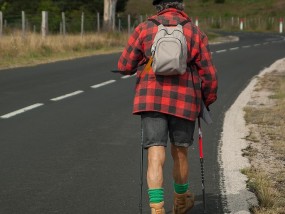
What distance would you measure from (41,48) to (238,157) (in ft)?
62.7

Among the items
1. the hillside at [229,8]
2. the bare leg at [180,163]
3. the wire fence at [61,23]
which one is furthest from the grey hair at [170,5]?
the hillside at [229,8]

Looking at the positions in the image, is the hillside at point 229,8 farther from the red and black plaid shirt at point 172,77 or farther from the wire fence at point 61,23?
the red and black plaid shirt at point 172,77

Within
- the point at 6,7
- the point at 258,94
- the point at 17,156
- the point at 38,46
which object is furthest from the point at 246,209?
the point at 6,7

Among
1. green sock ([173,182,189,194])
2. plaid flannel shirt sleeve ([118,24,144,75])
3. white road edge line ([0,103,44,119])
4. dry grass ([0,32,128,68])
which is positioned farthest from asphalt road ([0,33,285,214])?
dry grass ([0,32,128,68])

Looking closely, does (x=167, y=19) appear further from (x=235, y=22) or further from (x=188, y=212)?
(x=235, y=22)

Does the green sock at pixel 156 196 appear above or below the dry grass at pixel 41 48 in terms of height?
above

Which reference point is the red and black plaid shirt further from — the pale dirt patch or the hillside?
the hillside

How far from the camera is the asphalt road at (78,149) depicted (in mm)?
5832

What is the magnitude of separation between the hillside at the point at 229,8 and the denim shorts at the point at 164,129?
76.4 m

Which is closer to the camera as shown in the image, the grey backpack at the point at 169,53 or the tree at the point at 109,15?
the grey backpack at the point at 169,53

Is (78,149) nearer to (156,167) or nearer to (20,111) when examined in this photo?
(20,111)

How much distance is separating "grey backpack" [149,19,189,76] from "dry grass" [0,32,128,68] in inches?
624

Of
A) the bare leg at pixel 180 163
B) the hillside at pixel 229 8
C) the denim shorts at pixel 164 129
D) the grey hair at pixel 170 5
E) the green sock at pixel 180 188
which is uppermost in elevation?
the grey hair at pixel 170 5

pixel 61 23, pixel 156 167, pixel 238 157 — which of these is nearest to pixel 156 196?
pixel 156 167
